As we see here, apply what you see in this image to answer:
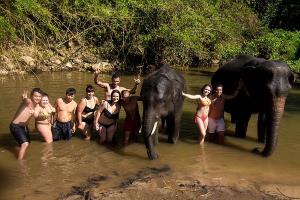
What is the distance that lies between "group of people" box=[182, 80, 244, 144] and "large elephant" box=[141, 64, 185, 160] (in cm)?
35

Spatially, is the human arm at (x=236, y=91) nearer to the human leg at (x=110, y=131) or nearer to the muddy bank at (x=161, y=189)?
the human leg at (x=110, y=131)

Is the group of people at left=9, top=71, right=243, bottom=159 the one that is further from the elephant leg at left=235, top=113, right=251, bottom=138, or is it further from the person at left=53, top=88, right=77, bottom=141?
the elephant leg at left=235, top=113, right=251, bottom=138

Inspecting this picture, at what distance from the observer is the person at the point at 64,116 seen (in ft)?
28.9

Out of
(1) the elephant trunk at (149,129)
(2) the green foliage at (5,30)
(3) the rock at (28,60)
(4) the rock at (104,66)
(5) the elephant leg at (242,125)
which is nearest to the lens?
(1) the elephant trunk at (149,129)

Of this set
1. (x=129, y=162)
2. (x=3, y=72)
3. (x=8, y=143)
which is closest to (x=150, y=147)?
(x=129, y=162)

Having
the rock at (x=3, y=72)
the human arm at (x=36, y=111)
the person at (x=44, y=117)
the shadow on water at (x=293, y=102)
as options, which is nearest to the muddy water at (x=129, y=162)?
the person at (x=44, y=117)

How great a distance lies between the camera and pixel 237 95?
Answer: 9391mm

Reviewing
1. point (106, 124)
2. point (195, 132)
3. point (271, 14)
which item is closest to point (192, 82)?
point (195, 132)

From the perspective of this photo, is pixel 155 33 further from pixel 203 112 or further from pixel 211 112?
pixel 203 112

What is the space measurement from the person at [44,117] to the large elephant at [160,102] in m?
1.80

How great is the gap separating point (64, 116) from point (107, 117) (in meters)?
0.83

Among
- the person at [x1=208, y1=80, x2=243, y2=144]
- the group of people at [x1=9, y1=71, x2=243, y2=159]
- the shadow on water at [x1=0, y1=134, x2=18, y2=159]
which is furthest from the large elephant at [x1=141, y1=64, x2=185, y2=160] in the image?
the shadow on water at [x1=0, y1=134, x2=18, y2=159]

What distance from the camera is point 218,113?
8.98 metres

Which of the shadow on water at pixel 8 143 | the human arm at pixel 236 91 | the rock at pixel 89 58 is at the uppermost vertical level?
the rock at pixel 89 58
